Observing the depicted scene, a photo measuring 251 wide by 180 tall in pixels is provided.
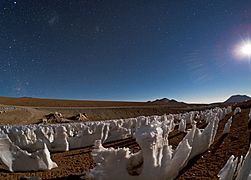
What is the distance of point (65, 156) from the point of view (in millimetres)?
9688

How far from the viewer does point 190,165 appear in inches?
245

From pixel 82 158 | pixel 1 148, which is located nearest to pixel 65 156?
pixel 82 158

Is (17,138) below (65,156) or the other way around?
the other way around

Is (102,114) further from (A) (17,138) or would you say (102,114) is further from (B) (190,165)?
(B) (190,165)

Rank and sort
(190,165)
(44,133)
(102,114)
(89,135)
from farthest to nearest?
(102,114) → (89,135) → (44,133) → (190,165)

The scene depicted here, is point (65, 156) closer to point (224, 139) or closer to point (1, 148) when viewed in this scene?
point (1, 148)

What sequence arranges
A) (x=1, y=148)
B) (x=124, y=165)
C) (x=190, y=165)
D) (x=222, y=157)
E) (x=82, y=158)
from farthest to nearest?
1. (x=82, y=158)
2. (x=1, y=148)
3. (x=222, y=157)
4. (x=190, y=165)
5. (x=124, y=165)

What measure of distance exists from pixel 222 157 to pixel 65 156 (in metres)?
5.35

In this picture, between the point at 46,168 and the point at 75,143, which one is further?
the point at 75,143

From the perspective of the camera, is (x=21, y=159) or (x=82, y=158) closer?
(x=21, y=159)

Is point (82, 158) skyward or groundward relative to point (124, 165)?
groundward

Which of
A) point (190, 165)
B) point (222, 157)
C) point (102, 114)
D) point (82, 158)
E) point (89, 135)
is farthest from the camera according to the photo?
point (102, 114)

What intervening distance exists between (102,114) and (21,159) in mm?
36525

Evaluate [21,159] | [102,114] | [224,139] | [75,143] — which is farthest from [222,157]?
[102,114]
